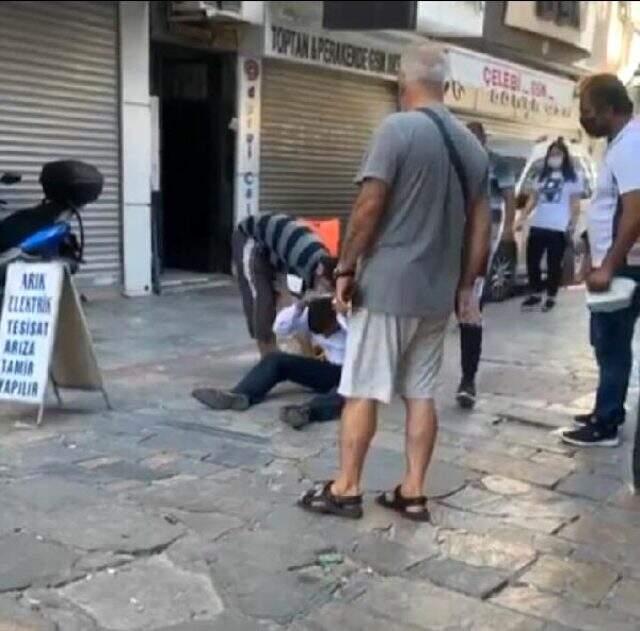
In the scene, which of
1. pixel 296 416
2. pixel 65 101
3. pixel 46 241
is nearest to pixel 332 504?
pixel 296 416

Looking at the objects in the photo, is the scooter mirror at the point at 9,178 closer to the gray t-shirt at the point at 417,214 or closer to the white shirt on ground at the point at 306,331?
the white shirt on ground at the point at 306,331

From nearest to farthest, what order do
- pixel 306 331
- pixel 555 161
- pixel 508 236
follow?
pixel 306 331, pixel 555 161, pixel 508 236

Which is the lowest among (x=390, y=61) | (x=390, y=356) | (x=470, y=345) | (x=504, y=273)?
(x=504, y=273)

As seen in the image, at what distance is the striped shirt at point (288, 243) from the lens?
16.6 ft

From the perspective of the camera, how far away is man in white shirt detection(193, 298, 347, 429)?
521 centimetres

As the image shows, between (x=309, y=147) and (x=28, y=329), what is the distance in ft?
14.0

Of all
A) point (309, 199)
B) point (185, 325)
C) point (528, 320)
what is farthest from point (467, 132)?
point (309, 199)

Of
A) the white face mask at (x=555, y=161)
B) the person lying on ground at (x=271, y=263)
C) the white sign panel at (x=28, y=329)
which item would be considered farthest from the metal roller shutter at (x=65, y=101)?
the white face mask at (x=555, y=161)

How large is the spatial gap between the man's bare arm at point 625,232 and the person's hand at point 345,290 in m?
1.37

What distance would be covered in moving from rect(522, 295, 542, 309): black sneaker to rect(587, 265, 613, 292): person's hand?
5.99m

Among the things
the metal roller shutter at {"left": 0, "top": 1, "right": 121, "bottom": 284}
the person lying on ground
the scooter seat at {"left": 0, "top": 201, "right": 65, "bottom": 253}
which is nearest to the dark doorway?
the metal roller shutter at {"left": 0, "top": 1, "right": 121, "bottom": 284}

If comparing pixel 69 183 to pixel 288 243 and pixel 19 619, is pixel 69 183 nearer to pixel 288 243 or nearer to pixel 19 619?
pixel 288 243

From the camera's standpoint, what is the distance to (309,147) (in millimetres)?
8570

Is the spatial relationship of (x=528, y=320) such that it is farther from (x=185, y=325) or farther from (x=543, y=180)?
(x=185, y=325)
